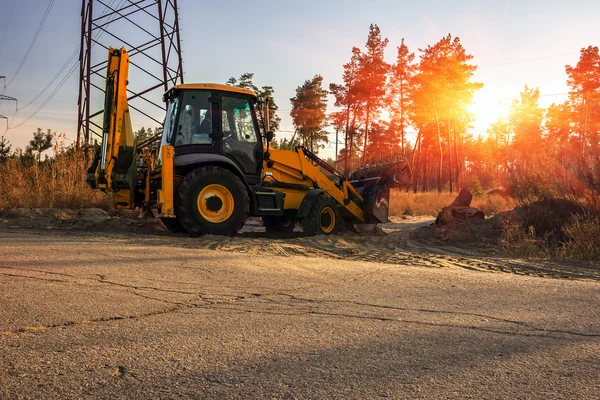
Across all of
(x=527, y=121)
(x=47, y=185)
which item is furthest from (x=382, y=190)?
(x=527, y=121)

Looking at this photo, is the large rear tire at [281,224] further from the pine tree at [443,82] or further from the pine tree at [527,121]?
the pine tree at [527,121]

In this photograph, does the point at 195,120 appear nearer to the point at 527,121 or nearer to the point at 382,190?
the point at 382,190

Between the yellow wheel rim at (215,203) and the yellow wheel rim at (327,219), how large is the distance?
2568 millimetres

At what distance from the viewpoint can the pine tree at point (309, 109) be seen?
49.0 metres

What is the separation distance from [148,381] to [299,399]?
728 millimetres

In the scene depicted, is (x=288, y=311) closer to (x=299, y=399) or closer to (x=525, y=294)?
(x=299, y=399)

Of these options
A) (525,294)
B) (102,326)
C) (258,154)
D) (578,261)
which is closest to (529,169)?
(578,261)

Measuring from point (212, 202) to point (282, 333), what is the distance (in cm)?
627

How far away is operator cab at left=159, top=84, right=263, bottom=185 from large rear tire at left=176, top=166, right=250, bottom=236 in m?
0.40

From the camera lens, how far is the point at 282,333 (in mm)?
3232

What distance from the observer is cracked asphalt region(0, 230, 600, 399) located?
2.37m

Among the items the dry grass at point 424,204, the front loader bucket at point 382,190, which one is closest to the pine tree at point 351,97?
the dry grass at point 424,204

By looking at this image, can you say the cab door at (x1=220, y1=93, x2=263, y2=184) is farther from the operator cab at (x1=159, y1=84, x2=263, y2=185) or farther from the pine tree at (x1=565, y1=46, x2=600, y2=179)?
the pine tree at (x1=565, y1=46, x2=600, y2=179)

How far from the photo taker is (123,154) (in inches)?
377
